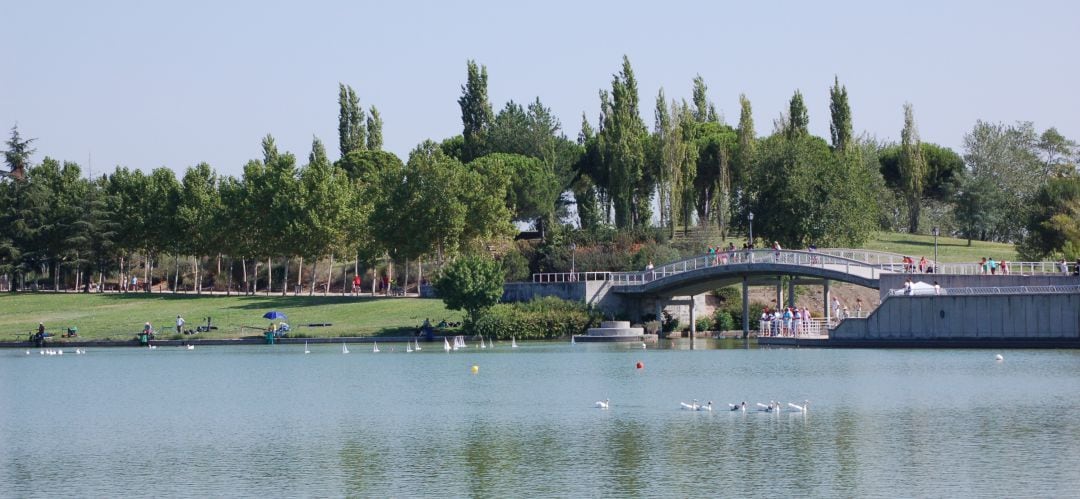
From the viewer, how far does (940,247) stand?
468 ft

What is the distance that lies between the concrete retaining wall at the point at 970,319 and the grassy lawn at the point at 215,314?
107ft

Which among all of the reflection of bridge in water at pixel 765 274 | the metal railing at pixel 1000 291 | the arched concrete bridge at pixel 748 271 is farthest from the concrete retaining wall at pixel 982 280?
the arched concrete bridge at pixel 748 271

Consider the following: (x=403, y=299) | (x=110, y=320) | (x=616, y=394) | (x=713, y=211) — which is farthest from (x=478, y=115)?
(x=616, y=394)

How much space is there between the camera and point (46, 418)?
49906mm

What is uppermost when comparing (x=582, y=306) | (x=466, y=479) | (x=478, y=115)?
(x=478, y=115)

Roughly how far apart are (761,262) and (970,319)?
17.7 meters

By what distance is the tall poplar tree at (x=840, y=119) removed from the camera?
14325cm

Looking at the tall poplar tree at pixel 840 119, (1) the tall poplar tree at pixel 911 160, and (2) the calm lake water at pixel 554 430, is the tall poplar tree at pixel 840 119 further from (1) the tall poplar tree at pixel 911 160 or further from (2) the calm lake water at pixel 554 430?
(2) the calm lake water at pixel 554 430

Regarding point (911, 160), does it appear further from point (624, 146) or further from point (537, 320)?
point (537, 320)

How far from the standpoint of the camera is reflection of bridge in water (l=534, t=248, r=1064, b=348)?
274 ft

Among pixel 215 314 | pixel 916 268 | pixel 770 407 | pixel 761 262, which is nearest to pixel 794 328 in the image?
pixel 761 262

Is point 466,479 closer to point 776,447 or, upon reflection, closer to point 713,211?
point 776,447

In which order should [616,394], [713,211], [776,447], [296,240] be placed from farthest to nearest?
[713,211]
[296,240]
[616,394]
[776,447]

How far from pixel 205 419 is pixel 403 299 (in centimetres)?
6677
